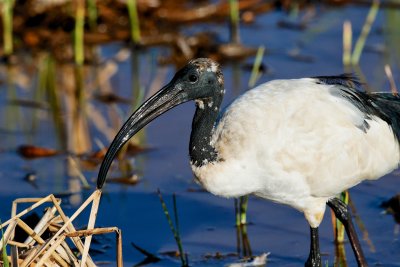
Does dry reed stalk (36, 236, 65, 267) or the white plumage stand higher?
the white plumage

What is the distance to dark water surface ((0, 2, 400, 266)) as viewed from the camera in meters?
7.85

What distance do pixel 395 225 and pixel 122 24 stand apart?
5.81 m

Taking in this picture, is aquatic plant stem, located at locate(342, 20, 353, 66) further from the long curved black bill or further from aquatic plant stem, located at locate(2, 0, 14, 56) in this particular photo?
the long curved black bill

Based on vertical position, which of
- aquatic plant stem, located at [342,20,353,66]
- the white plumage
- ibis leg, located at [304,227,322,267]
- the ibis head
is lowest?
ibis leg, located at [304,227,322,267]

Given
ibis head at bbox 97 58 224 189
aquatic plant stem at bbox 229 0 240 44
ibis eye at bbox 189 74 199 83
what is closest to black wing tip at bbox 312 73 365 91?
ibis head at bbox 97 58 224 189

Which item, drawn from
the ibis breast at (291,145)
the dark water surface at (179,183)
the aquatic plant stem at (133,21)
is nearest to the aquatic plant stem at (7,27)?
the dark water surface at (179,183)

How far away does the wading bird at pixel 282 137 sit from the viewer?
6684mm

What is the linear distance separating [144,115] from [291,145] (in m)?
1.03

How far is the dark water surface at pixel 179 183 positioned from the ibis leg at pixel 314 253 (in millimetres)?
312

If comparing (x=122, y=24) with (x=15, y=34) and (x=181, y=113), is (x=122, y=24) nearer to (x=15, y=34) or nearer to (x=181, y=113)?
(x=15, y=34)

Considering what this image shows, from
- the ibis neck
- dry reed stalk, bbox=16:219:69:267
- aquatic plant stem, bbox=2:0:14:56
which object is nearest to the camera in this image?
dry reed stalk, bbox=16:219:69:267

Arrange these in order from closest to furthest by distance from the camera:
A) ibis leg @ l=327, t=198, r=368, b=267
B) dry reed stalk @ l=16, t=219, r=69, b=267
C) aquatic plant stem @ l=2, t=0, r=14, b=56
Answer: dry reed stalk @ l=16, t=219, r=69, b=267 → ibis leg @ l=327, t=198, r=368, b=267 → aquatic plant stem @ l=2, t=0, r=14, b=56

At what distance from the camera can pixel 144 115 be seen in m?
6.55

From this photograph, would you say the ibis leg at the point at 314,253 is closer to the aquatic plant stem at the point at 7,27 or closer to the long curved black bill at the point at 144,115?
the long curved black bill at the point at 144,115
